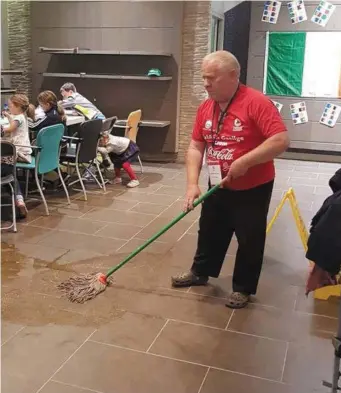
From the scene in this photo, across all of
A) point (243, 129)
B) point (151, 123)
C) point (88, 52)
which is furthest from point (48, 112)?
point (243, 129)

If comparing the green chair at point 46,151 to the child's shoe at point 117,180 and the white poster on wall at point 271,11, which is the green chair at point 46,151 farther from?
the white poster on wall at point 271,11

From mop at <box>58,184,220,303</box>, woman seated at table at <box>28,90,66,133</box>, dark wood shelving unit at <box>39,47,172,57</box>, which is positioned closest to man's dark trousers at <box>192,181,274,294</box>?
mop at <box>58,184,220,303</box>

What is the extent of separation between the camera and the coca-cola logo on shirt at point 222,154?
2783 mm

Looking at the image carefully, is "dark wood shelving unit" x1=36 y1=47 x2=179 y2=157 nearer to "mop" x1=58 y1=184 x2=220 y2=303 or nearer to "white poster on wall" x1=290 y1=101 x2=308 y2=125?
"white poster on wall" x1=290 y1=101 x2=308 y2=125

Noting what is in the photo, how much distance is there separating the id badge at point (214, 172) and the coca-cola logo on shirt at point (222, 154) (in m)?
0.03

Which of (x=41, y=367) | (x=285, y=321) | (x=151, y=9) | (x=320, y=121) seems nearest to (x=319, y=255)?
(x=285, y=321)

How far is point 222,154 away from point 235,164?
15 centimetres

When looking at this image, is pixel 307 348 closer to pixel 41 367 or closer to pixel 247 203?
pixel 247 203

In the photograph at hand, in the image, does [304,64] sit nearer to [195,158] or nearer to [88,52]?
[88,52]

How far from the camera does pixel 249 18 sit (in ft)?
26.3

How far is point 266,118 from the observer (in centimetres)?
266

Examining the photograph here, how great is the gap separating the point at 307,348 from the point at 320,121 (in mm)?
5777

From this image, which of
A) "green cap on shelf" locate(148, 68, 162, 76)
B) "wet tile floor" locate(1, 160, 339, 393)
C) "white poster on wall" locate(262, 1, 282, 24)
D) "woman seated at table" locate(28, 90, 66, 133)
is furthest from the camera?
"white poster on wall" locate(262, 1, 282, 24)

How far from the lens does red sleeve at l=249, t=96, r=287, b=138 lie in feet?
8.70
